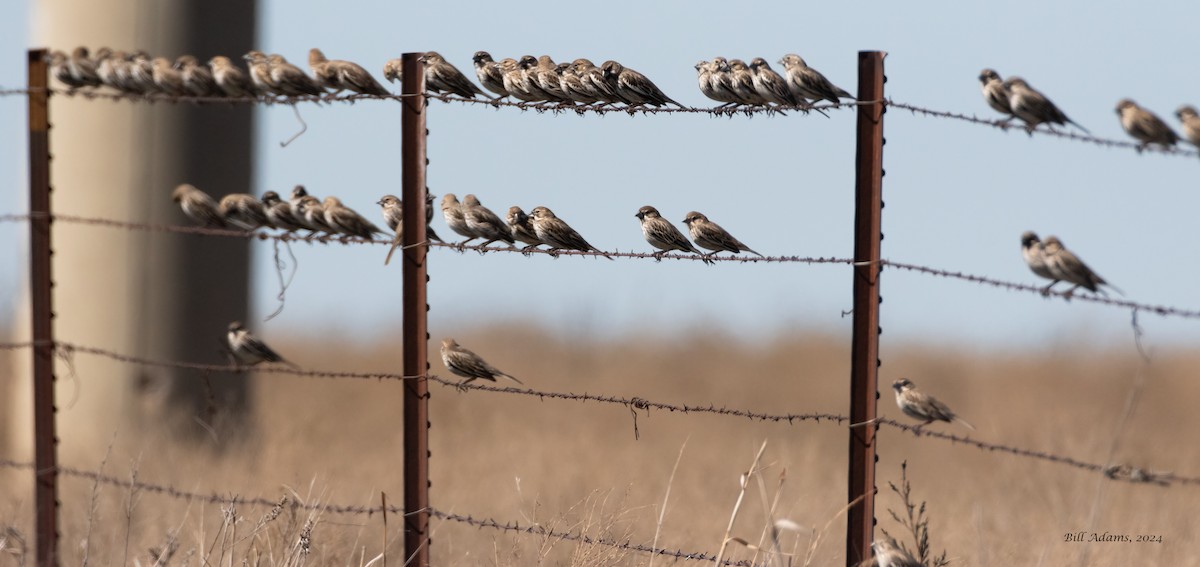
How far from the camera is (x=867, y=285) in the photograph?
222 inches

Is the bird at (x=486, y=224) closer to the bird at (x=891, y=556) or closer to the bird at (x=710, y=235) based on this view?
the bird at (x=710, y=235)

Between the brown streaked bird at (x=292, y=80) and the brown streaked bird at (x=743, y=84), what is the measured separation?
260 cm

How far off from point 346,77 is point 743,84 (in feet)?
7.91

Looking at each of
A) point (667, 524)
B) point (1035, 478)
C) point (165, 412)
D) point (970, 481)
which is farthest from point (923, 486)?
point (165, 412)

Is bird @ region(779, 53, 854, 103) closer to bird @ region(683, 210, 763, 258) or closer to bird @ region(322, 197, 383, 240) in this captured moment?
bird @ region(683, 210, 763, 258)

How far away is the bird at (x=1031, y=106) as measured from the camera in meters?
6.17

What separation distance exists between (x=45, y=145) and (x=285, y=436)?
636 centimetres

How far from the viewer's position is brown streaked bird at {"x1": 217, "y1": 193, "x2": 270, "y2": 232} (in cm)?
855

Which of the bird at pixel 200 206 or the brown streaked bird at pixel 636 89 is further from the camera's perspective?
the bird at pixel 200 206

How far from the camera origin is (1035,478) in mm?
12641

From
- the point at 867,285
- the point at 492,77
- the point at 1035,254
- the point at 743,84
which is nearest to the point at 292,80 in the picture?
the point at 492,77

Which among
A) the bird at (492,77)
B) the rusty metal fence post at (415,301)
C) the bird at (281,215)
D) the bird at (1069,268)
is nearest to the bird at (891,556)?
the bird at (1069,268)

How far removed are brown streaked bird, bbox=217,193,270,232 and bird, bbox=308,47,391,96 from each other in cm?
90

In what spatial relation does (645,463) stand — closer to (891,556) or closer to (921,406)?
(921,406)
